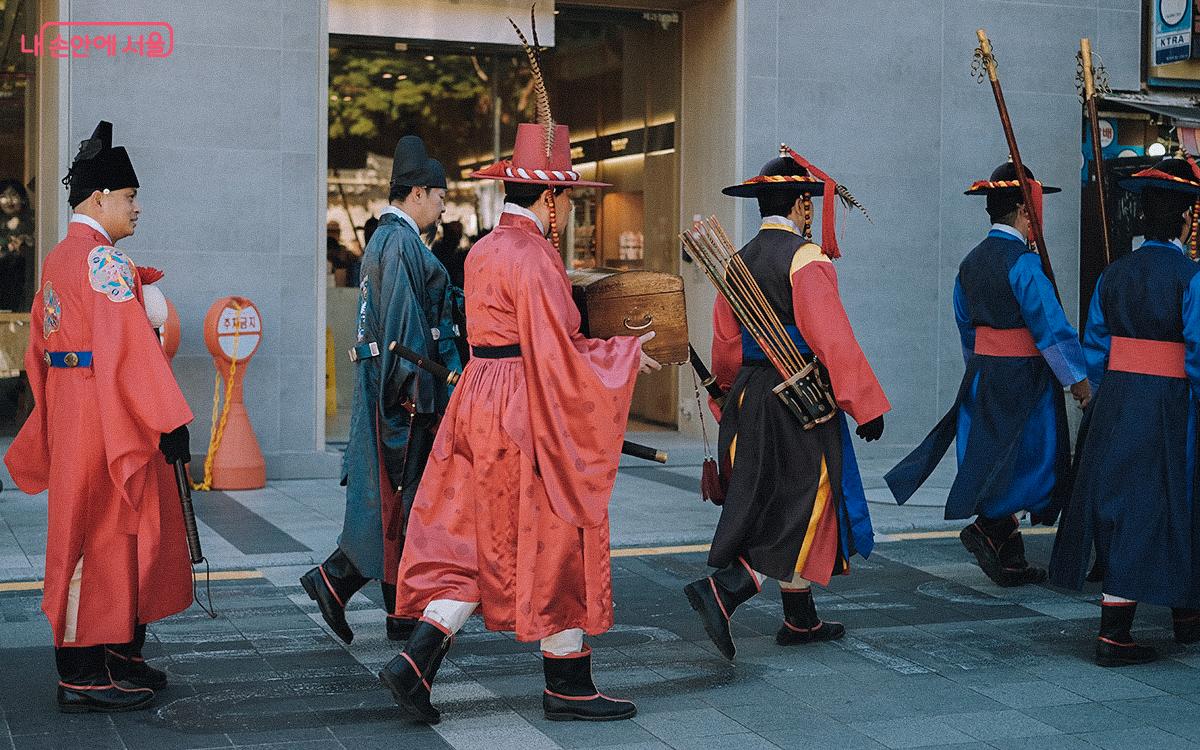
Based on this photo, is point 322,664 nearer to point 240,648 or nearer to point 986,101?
point 240,648

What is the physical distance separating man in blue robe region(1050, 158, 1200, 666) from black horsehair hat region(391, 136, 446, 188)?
109 inches

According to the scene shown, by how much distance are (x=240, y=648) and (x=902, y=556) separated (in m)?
3.76

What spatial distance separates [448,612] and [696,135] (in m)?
8.40

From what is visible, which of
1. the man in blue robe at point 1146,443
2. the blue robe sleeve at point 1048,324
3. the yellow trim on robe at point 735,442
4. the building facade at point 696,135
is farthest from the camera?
the building facade at point 696,135

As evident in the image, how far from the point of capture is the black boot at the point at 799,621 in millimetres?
6207

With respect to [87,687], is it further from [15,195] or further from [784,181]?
[15,195]

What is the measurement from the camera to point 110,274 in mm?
5129

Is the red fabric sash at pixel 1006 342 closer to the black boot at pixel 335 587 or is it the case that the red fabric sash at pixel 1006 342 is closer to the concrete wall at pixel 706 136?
the black boot at pixel 335 587

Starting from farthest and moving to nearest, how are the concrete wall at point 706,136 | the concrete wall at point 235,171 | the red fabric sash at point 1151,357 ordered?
1. the concrete wall at point 706,136
2. the concrete wall at point 235,171
3. the red fabric sash at point 1151,357

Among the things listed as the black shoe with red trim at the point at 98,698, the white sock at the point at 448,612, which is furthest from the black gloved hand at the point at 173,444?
the white sock at the point at 448,612

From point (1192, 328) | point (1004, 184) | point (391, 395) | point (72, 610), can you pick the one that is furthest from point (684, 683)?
point (1004, 184)

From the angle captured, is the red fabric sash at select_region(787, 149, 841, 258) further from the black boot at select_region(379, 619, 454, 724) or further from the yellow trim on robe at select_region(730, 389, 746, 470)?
the black boot at select_region(379, 619, 454, 724)

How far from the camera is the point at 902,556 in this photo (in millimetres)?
8281

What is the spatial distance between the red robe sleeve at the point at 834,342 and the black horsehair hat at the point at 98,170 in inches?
98.5
